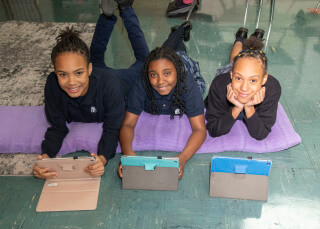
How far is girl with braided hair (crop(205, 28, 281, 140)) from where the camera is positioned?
5.63 ft

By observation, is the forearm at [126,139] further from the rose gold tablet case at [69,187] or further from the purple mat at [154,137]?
the rose gold tablet case at [69,187]

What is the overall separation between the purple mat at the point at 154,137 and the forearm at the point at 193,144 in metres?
0.09

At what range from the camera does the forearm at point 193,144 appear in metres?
1.89

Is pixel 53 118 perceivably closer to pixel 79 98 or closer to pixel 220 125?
pixel 79 98

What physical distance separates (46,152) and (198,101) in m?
0.98

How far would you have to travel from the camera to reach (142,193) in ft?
5.97

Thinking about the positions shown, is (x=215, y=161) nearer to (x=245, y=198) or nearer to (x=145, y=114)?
(x=245, y=198)

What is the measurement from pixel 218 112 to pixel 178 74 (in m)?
0.38

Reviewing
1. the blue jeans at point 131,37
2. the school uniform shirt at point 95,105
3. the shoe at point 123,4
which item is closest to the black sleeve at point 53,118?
the school uniform shirt at point 95,105

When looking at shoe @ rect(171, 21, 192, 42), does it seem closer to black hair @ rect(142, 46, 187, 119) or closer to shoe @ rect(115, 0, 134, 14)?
shoe @ rect(115, 0, 134, 14)

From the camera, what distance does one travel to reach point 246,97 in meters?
1.79

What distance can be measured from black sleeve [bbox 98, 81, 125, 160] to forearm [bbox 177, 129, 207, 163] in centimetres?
41

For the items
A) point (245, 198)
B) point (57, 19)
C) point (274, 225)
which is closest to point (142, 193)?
point (245, 198)

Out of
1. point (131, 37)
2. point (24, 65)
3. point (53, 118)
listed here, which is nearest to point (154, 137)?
point (53, 118)
